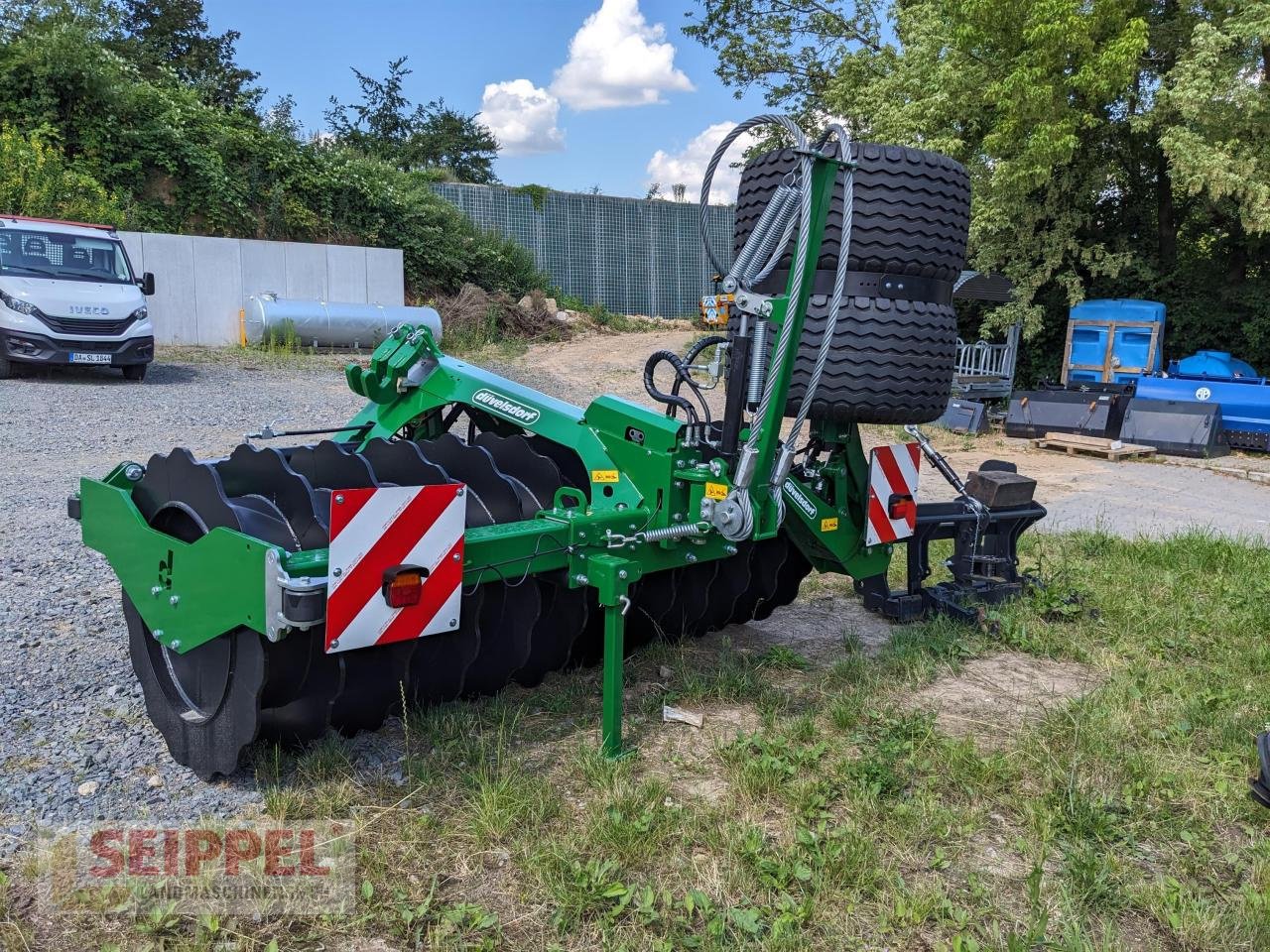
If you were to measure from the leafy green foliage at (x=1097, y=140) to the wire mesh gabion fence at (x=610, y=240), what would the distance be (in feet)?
20.0

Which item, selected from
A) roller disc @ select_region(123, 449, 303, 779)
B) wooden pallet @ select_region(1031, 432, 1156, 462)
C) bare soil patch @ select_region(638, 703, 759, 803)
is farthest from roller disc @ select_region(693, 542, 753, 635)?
wooden pallet @ select_region(1031, 432, 1156, 462)

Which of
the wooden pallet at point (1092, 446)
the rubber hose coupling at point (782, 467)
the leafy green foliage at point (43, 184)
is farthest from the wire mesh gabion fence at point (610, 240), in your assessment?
the rubber hose coupling at point (782, 467)

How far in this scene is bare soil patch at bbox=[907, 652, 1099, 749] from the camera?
3492 mm

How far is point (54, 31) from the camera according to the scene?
16.8 meters

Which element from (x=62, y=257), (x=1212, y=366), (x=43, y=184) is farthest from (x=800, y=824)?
(x=43, y=184)

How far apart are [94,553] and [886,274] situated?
13.4 feet

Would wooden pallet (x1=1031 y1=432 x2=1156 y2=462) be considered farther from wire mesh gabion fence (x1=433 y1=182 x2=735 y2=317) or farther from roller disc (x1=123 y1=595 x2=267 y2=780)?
wire mesh gabion fence (x1=433 y1=182 x2=735 y2=317)

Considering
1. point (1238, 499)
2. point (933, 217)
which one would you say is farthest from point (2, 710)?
point (1238, 499)

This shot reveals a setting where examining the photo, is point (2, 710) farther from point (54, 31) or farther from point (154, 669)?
point (54, 31)

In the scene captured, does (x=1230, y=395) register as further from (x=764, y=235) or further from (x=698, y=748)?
(x=698, y=748)

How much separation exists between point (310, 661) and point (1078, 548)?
4811mm

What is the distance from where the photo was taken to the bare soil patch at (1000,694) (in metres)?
3.49

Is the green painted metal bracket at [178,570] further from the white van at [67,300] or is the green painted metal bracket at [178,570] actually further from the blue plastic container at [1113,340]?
the blue plastic container at [1113,340]

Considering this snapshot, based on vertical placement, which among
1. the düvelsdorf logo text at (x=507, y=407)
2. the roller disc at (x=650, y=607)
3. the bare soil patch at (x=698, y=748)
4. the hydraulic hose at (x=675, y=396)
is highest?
the hydraulic hose at (x=675, y=396)
